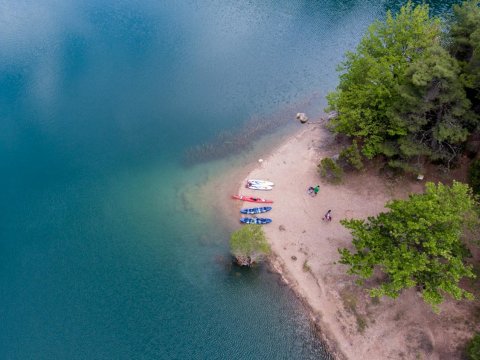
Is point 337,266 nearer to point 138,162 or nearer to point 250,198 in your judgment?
point 250,198

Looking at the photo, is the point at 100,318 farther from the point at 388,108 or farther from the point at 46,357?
the point at 388,108

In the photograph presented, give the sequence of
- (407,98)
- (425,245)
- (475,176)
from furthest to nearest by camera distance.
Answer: (475,176), (407,98), (425,245)

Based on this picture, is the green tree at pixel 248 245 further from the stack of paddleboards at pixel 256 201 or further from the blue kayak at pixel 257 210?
the blue kayak at pixel 257 210

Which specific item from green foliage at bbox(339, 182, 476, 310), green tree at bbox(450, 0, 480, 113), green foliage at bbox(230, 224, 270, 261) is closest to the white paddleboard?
green foliage at bbox(230, 224, 270, 261)

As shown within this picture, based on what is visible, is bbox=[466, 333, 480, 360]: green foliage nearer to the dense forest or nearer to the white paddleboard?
the dense forest

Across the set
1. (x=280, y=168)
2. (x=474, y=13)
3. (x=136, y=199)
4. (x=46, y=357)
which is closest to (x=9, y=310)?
(x=46, y=357)

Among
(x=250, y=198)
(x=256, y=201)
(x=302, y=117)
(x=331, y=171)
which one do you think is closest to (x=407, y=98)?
(x=331, y=171)

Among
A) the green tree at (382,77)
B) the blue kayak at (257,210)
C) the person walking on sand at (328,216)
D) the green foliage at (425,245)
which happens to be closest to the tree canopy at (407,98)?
the green tree at (382,77)
